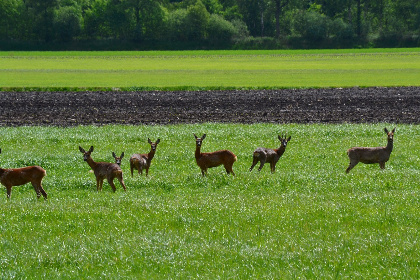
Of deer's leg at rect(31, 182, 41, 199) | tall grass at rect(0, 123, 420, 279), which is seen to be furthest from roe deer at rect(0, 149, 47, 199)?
tall grass at rect(0, 123, 420, 279)

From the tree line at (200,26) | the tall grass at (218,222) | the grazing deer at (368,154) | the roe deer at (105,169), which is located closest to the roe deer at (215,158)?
the tall grass at (218,222)

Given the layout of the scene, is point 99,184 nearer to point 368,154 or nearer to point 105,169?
point 105,169

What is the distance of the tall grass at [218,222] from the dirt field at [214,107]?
546 inches

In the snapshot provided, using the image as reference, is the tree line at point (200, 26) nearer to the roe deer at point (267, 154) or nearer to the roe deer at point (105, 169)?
the roe deer at point (267, 154)

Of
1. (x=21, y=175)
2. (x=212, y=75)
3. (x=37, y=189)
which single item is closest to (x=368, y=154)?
(x=37, y=189)

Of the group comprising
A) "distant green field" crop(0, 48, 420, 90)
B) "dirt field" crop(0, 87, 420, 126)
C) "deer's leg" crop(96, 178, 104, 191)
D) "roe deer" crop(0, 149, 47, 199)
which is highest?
"roe deer" crop(0, 149, 47, 199)

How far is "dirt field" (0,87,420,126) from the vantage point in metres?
34.9

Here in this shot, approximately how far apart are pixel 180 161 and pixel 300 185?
5.78m

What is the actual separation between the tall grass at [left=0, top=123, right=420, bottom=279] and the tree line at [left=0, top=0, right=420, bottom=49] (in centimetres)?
12093

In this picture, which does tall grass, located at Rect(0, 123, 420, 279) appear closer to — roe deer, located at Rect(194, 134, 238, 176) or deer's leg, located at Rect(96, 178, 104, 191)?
deer's leg, located at Rect(96, 178, 104, 191)

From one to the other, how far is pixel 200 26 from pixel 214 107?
10704cm

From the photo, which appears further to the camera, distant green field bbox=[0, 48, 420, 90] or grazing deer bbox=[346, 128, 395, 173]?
distant green field bbox=[0, 48, 420, 90]

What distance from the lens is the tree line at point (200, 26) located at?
139375mm

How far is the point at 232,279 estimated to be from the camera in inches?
366
